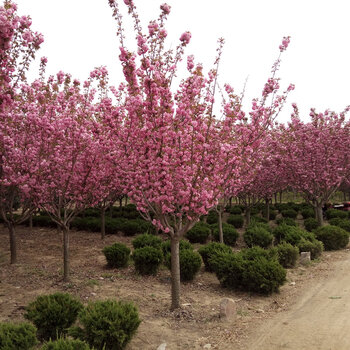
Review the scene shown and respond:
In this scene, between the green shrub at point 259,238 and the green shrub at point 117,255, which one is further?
the green shrub at point 259,238

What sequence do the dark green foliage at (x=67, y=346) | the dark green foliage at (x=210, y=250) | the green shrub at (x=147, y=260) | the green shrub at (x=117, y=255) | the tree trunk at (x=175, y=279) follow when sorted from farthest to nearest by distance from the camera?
the green shrub at (x=117, y=255) < the dark green foliage at (x=210, y=250) < the green shrub at (x=147, y=260) < the tree trunk at (x=175, y=279) < the dark green foliage at (x=67, y=346)

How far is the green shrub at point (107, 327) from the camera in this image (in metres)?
4.49

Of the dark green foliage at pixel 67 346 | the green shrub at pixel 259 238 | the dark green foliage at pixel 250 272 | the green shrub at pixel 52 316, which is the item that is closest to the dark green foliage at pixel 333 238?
the green shrub at pixel 259 238

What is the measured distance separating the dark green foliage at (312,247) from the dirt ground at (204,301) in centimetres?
31

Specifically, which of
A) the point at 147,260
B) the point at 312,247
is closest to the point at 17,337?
the point at 147,260

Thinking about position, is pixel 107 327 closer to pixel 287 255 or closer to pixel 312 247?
pixel 287 255

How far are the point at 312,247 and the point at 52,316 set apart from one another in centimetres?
903

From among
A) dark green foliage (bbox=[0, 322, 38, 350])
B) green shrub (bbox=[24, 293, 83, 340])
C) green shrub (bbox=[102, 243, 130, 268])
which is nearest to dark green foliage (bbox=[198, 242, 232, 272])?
green shrub (bbox=[102, 243, 130, 268])

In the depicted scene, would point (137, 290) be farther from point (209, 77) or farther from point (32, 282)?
point (209, 77)

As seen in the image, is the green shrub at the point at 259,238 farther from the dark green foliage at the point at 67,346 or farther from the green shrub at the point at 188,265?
the dark green foliage at the point at 67,346

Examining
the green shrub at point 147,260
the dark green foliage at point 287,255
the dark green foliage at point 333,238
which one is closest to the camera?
the green shrub at point 147,260

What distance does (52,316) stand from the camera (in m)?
4.81

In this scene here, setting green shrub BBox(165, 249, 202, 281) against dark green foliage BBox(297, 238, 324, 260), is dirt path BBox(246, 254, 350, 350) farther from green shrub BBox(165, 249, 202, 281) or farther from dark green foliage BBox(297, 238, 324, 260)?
dark green foliage BBox(297, 238, 324, 260)

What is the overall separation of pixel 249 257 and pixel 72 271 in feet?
16.4
